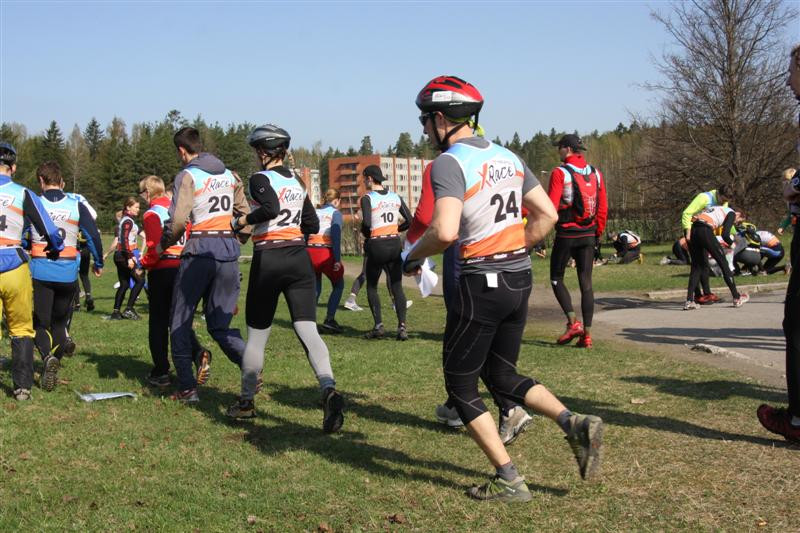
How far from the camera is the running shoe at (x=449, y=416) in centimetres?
612

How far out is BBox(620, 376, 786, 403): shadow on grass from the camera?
683 centimetres

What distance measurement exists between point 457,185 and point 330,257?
835 cm

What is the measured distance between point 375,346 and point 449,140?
19.7 ft

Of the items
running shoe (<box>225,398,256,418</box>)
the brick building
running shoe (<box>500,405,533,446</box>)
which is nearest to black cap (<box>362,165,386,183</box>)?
running shoe (<box>225,398,256,418</box>)

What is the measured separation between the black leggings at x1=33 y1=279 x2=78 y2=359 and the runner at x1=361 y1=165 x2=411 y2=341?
160 inches

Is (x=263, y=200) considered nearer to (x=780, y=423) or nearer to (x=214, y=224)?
(x=214, y=224)

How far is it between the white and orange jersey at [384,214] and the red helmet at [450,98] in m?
6.48

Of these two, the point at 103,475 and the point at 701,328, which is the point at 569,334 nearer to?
the point at 701,328

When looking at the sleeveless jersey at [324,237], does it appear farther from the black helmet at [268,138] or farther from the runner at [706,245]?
the black helmet at [268,138]

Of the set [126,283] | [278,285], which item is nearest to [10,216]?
[278,285]

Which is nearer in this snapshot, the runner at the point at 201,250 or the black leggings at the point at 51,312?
the runner at the point at 201,250

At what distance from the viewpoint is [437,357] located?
9.27 metres

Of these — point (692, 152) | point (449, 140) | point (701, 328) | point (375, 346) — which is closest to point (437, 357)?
point (375, 346)

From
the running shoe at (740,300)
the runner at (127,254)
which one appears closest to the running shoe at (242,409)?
the runner at (127,254)
